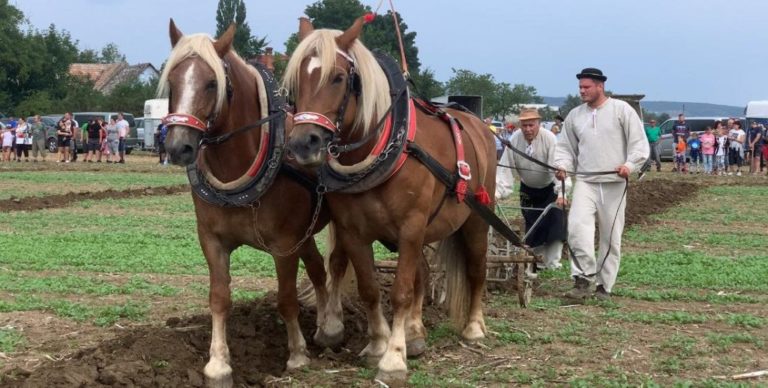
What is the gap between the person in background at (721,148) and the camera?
2811cm

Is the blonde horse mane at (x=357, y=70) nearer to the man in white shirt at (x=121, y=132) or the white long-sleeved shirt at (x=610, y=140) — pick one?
the white long-sleeved shirt at (x=610, y=140)

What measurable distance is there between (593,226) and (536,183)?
1676 mm

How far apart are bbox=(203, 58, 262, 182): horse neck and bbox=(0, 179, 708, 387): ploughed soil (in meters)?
1.16

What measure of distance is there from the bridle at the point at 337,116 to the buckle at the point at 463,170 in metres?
1.05

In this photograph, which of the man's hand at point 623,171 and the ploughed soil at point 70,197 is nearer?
the man's hand at point 623,171

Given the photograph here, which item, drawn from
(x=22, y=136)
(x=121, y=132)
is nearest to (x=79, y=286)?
(x=121, y=132)

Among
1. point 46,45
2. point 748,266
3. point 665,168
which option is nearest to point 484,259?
point 748,266

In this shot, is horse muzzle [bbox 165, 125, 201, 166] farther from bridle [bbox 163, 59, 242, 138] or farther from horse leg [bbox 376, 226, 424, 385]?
horse leg [bbox 376, 226, 424, 385]

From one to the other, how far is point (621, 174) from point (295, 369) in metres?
3.61

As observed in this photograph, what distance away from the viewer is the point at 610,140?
847 cm

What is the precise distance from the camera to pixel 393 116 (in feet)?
19.3

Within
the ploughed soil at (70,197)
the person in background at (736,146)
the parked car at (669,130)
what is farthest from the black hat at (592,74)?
the parked car at (669,130)

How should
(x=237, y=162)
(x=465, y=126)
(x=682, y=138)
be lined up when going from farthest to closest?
(x=682, y=138), (x=465, y=126), (x=237, y=162)

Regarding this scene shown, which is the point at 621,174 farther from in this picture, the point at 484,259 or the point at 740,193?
the point at 740,193
